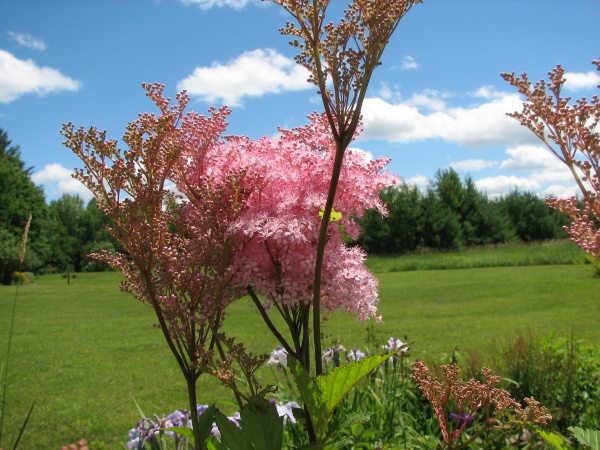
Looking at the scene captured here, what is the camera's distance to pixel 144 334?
13.0m

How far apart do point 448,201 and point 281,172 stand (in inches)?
1829

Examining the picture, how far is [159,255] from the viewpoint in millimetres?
1175

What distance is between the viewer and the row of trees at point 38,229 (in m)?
Answer: 37.6

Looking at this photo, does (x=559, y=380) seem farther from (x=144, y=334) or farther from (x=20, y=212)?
(x=20, y=212)

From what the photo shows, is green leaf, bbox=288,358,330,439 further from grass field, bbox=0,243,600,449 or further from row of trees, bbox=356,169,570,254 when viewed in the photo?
row of trees, bbox=356,169,570,254

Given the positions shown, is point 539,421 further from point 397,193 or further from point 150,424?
point 397,193

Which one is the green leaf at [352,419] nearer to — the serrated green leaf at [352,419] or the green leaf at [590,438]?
the serrated green leaf at [352,419]

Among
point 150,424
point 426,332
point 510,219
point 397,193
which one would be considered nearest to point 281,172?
point 150,424

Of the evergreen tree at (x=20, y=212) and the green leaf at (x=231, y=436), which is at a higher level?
the evergreen tree at (x=20, y=212)

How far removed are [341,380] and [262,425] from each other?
177mm

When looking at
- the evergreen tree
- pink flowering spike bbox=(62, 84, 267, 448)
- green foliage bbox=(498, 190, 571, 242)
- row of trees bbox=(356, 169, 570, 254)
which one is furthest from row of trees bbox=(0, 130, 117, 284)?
green foliage bbox=(498, 190, 571, 242)

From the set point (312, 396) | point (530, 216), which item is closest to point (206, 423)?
point (312, 396)

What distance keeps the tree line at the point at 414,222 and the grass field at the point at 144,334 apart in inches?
726

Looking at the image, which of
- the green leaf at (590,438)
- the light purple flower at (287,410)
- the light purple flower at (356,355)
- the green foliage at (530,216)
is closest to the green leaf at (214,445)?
the green leaf at (590,438)
